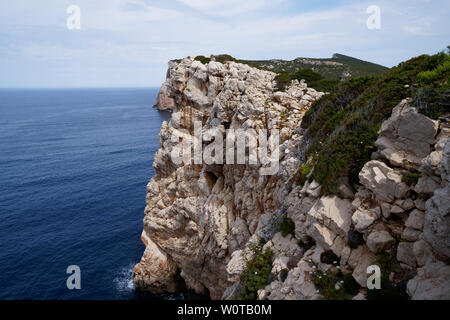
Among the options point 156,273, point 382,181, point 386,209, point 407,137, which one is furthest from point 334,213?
point 156,273

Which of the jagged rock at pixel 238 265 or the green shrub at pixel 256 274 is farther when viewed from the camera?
the jagged rock at pixel 238 265

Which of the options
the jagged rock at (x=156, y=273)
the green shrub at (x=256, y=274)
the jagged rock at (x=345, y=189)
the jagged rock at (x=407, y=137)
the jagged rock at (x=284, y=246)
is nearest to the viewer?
the jagged rock at (x=407, y=137)

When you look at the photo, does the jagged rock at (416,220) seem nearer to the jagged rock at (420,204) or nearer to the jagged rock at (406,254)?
the jagged rock at (420,204)

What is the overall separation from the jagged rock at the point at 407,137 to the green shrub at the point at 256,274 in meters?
9.30

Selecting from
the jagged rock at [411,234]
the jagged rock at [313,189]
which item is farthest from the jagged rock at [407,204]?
the jagged rock at [313,189]

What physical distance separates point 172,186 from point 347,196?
1029 inches

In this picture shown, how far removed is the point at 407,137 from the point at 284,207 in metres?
8.79

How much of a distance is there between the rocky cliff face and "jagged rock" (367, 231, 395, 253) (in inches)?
1.4

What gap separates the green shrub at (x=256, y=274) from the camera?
15.3 metres

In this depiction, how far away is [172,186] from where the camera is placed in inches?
1396

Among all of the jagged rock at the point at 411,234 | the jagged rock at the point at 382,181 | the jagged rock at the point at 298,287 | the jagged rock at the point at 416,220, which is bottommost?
the jagged rock at the point at 298,287

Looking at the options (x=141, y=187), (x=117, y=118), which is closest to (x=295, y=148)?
(x=141, y=187)

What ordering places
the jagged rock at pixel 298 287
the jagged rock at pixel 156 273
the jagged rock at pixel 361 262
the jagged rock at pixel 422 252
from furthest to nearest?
the jagged rock at pixel 156 273 < the jagged rock at pixel 298 287 < the jagged rock at pixel 361 262 < the jagged rock at pixel 422 252

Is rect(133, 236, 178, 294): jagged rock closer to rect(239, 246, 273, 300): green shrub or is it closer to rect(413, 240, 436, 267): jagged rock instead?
rect(239, 246, 273, 300): green shrub
